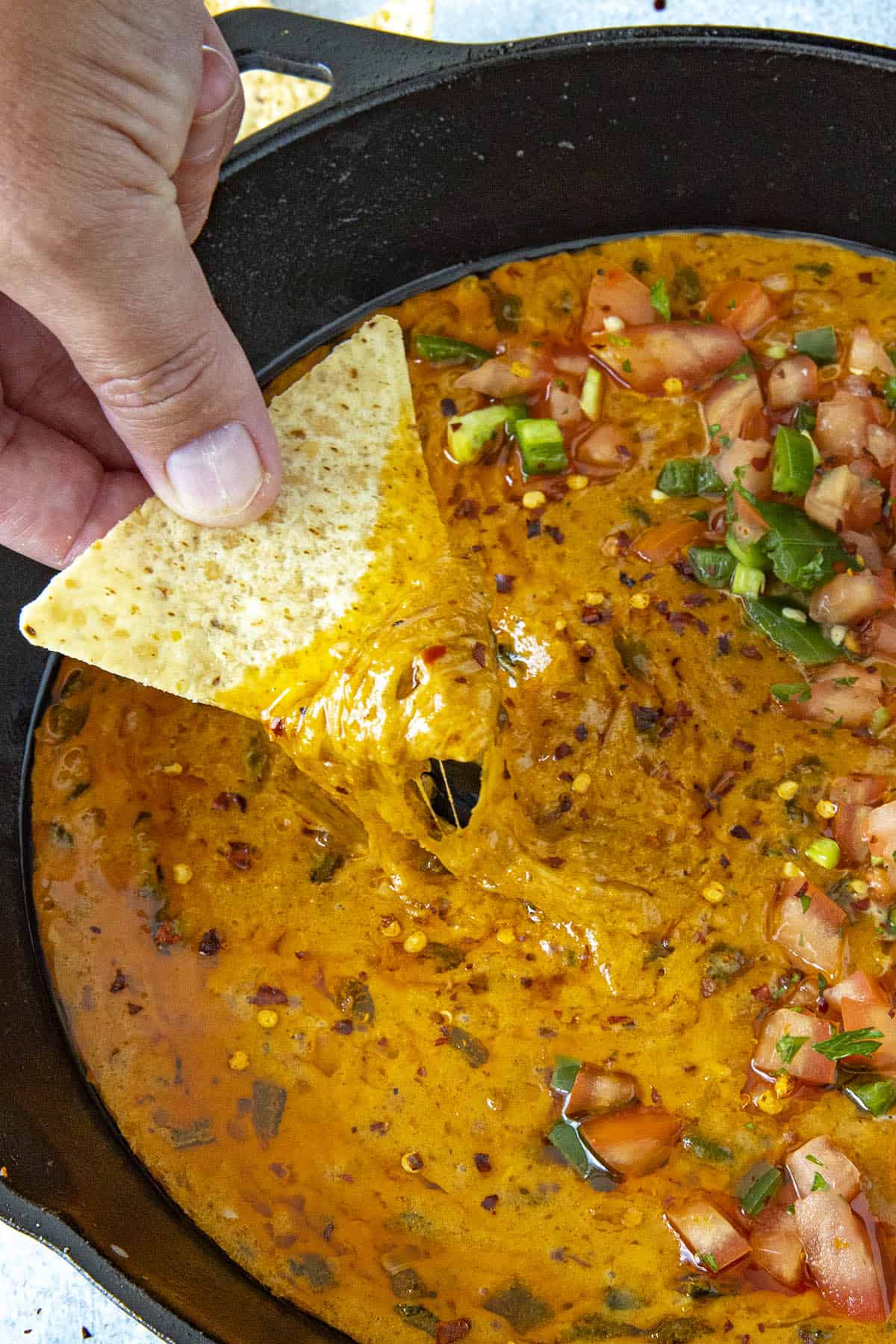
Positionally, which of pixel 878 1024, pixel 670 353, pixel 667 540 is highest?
pixel 670 353

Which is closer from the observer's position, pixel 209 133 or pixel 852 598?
pixel 209 133

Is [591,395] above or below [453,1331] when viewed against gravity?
above

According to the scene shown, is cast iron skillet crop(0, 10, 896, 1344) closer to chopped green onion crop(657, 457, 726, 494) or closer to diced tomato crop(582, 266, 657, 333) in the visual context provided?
diced tomato crop(582, 266, 657, 333)

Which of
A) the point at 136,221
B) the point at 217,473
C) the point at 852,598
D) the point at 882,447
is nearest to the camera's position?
the point at 136,221

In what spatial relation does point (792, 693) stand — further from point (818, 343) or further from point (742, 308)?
point (742, 308)

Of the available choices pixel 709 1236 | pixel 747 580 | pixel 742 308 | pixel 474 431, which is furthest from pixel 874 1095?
pixel 742 308

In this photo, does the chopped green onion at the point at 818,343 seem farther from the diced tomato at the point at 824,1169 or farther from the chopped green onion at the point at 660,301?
→ the diced tomato at the point at 824,1169

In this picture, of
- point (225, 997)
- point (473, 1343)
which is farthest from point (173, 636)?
point (473, 1343)
